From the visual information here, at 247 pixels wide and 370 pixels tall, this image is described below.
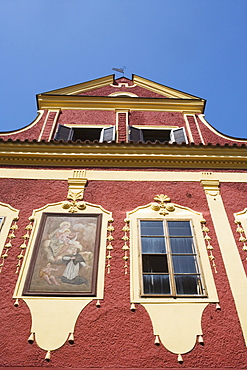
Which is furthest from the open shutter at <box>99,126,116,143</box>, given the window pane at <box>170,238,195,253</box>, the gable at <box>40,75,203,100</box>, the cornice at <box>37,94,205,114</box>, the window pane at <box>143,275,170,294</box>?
the window pane at <box>143,275,170,294</box>

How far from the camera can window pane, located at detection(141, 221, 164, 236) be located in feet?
22.1

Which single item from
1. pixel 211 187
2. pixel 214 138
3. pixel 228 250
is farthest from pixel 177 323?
pixel 214 138

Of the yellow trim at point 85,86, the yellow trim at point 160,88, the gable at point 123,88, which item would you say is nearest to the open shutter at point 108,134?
the gable at point 123,88

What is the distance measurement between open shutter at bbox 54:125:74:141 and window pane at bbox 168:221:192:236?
14.7 ft

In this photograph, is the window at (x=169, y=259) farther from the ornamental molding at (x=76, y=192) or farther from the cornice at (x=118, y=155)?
the cornice at (x=118, y=155)

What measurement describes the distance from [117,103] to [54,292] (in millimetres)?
7438

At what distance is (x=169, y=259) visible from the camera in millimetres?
6172

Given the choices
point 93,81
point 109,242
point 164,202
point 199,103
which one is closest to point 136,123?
point 199,103

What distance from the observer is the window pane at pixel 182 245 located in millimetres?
6384

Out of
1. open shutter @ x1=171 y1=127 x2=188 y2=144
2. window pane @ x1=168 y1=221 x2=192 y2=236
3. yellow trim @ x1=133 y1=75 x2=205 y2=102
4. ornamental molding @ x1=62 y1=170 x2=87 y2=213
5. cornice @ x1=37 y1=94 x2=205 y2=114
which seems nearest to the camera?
window pane @ x1=168 y1=221 x2=192 y2=236

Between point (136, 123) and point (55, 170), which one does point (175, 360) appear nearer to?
point (55, 170)

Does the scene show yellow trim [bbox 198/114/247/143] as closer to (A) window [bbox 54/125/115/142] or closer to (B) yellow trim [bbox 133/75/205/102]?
(B) yellow trim [bbox 133/75/205/102]

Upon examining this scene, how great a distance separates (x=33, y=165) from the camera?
834 centimetres

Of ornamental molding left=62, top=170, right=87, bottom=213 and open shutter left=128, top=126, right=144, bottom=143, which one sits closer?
ornamental molding left=62, top=170, right=87, bottom=213
